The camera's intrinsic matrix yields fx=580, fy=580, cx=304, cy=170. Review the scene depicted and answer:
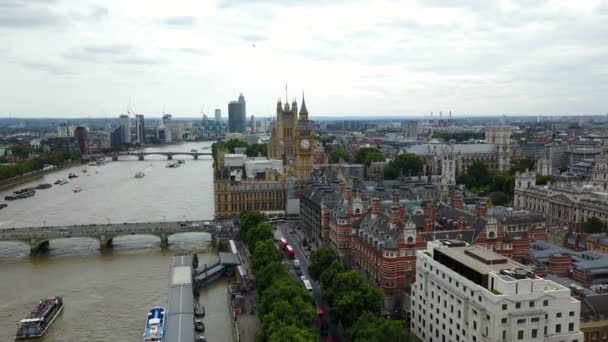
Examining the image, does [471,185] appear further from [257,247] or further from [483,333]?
[483,333]

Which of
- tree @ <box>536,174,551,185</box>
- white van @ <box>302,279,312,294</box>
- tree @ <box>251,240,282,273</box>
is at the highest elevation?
tree @ <box>536,174,551,185</box>

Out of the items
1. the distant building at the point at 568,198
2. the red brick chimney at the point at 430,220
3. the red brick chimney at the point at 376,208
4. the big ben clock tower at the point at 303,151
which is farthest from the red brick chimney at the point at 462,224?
the big ben clock tower at the point at 303,151

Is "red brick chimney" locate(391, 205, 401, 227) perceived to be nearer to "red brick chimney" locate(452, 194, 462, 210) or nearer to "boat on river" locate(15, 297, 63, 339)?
"red brick chimney" locate(452, 194, 462, 210)

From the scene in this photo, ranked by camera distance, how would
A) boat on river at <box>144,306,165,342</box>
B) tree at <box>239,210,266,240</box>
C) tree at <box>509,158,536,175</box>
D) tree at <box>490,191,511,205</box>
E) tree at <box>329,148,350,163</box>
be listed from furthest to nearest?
tree at <box>329,148,350,163</box>, tree at <box>509,158,536,175</box>, tree at <box>490,191,511,205</box>, tree at <box>239,210,266,240</box>, boat on river at <box>144,306,165,342</box>

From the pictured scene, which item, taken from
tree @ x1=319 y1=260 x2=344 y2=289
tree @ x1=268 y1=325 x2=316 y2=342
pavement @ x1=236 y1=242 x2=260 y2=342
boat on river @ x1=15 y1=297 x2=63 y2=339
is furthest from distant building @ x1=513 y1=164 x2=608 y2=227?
boat on river @ x1=15 y1=297 x2=63 y2=339

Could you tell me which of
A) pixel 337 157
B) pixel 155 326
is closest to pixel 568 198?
pixel 155 326

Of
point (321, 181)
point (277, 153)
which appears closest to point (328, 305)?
point (321, 181)

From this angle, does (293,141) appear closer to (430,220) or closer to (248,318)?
(430,220)
